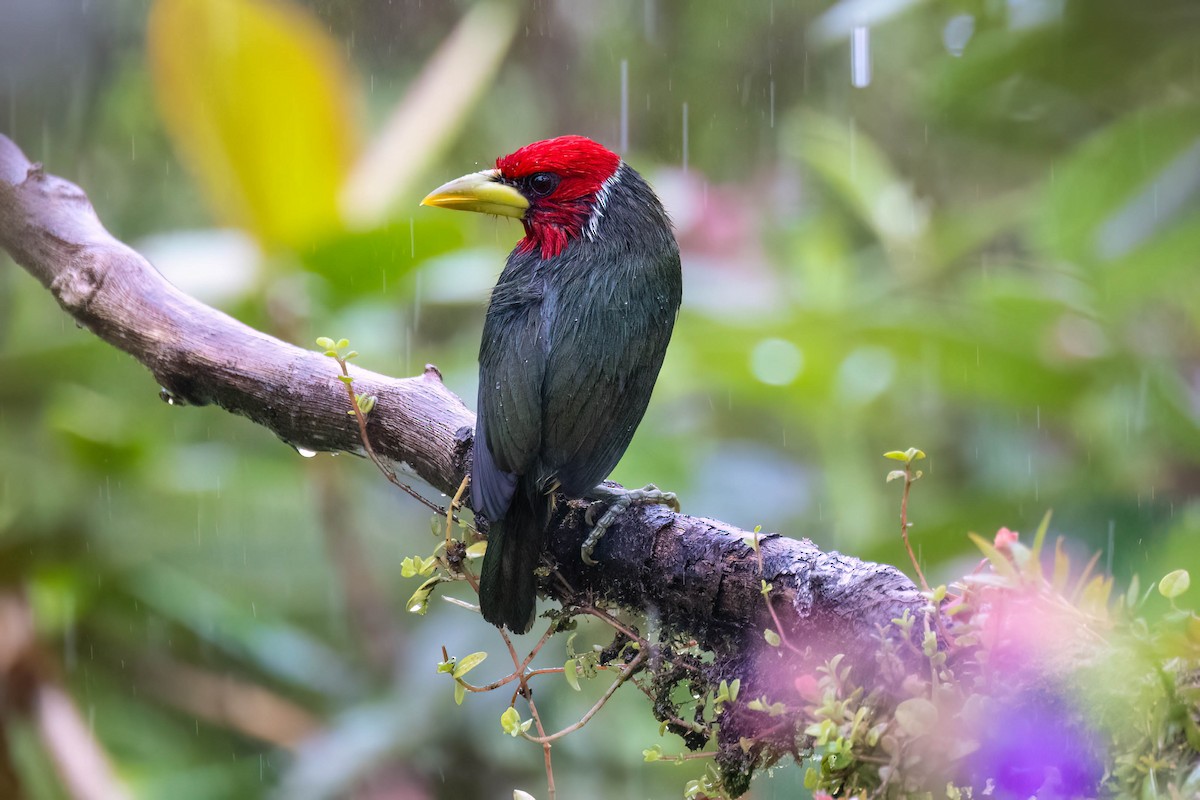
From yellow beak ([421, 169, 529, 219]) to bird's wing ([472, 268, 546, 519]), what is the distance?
0.20 metres

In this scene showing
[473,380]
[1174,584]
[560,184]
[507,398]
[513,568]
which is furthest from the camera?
[473,380]

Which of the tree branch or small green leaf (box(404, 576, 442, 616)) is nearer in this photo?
the tree branch

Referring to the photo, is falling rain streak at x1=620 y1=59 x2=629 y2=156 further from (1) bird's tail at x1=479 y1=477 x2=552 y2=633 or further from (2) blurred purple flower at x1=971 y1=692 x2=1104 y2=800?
(2) blurred purple flower at x1=971 y1=692 x2=1104 y2=800

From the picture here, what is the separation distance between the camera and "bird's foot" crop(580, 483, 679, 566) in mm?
1367

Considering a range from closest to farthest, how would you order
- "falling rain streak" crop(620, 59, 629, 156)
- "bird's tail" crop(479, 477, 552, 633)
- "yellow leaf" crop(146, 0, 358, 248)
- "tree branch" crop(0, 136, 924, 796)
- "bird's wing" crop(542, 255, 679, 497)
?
1. "tree branch" crop(0, 136, 924, 796)
2. "bird's tail" crop(479, 477, 552, 633)
3. "bird's wing" crop(542, 255, 679, 497)
4. "yellow leaf" crop(146, 0, 358, 248)
5. "falling rain streak" crop(620, 59, 629, 156)

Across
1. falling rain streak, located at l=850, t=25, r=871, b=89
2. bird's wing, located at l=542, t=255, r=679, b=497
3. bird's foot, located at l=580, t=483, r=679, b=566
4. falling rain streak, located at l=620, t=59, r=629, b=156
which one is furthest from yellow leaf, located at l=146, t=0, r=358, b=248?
falling rain streak, located at l=850, t=25, r=871, b=89

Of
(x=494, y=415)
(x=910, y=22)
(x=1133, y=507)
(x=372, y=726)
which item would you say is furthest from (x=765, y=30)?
(x=494, y=415)

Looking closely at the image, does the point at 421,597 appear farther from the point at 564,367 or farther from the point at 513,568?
the point at 564,367

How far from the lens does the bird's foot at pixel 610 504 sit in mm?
1367

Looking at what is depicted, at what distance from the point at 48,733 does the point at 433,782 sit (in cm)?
93

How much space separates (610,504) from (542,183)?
2.03 feet

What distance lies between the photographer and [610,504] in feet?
4.65

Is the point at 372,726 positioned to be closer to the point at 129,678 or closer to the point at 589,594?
the point at 129,678

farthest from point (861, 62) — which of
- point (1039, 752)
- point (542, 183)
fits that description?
point (1039, 752)
